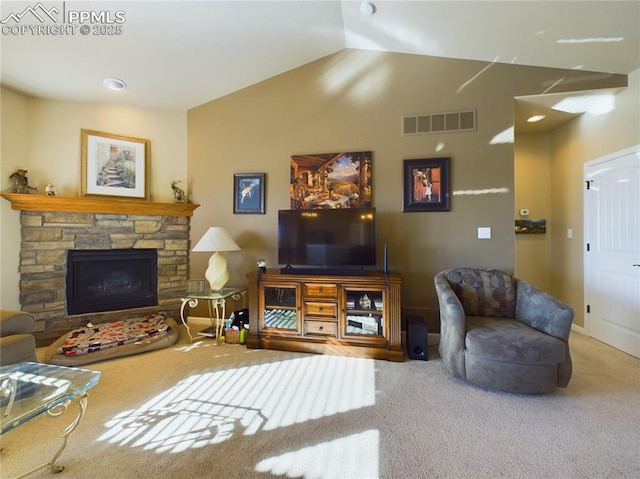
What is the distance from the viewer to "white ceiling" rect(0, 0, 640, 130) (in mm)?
2242

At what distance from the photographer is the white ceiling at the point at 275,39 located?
2.24m

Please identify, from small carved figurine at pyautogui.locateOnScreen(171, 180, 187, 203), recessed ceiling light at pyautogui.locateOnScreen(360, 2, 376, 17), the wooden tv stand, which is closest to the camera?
recessed ceiling light at pyautogui.locateOnScreen(360, 2, 376, 17)

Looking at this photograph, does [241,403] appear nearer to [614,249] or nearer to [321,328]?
[321,328]

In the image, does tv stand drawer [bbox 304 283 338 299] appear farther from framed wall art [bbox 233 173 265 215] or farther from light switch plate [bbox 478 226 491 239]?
light switch plate [bbox 478 226 491 239]

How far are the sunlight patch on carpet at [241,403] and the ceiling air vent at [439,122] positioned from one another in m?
2.60

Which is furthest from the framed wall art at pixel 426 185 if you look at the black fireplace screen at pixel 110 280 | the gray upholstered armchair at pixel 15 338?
the gray upholstered armchair at pixel 15 338

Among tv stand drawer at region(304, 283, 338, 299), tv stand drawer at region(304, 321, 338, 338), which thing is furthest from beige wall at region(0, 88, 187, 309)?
tv stand drawer at region(304, 321, 338, 338)

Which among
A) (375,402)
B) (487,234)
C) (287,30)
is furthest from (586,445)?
(287,30)

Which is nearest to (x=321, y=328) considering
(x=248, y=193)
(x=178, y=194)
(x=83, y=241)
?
(x=248, y=193)

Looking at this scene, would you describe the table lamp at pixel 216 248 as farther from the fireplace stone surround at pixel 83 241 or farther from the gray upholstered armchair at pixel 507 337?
the gray upholstered armchair at pixel 507 337

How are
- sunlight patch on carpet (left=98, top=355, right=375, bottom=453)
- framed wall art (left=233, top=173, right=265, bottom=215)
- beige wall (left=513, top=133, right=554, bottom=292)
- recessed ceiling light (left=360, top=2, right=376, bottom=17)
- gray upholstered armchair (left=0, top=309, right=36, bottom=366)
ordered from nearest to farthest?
sunlight patch on carpet (left=98, top=355, right=375, bottom=453) → gray upholstered armchair (left=0, top=309, right=36, bottom=366) → recessed ceiling light (left=360, top=2, right=376, bottom=17) → framed wall art (left=233, top=173, right=265, bottom=215) → beige wall (left=513, top=133, right=554, bottom=292)

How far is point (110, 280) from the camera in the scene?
327 centimetres

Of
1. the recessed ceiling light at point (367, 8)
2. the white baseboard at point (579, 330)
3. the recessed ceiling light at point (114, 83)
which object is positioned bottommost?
the white baseboard at point (579, 330)

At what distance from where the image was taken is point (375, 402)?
1878mm
